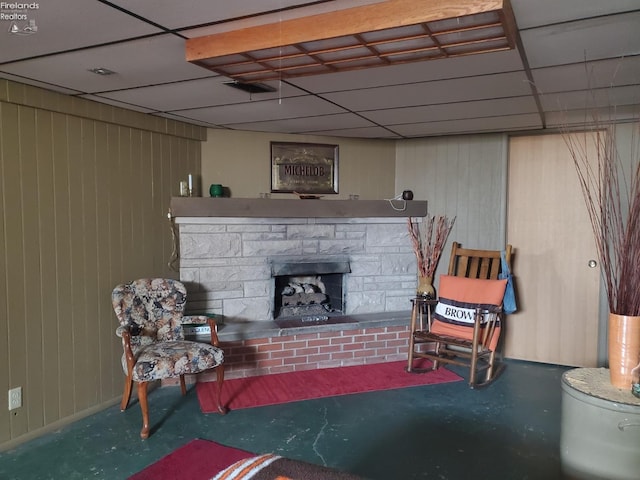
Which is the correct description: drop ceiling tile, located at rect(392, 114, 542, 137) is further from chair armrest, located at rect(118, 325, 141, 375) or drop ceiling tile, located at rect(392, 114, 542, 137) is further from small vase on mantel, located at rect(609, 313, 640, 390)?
chair armrest, located at rect(118, 325, 141, 375)

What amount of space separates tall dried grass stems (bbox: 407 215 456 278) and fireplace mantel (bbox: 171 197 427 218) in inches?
4.2

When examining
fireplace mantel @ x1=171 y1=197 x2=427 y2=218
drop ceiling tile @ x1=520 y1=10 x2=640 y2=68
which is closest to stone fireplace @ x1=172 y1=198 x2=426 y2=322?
fireplace mantel @ x1=171 y1=197 x2=427 y2=218

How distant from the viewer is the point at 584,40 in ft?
6.36

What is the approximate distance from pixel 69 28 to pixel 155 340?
216 cm

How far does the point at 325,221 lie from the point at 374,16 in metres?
2.69

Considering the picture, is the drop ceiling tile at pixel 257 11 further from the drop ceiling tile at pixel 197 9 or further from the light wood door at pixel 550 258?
the light wood door at pixel 550 258

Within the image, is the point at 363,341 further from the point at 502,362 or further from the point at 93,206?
the point at 93,206

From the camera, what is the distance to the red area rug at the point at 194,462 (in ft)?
7.91

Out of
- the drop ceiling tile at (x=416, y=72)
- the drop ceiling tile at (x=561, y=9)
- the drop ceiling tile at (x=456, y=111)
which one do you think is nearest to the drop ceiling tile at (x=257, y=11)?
the drop ceiling tile at (x=561, y=9)

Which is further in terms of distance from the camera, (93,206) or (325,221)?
(325,221)

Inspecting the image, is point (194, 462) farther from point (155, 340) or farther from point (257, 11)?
point (257, 11)

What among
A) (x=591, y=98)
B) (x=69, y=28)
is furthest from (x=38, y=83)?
(x=591, y=98)

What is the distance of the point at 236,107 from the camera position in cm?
327

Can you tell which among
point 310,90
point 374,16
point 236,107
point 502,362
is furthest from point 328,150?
point 374,16
